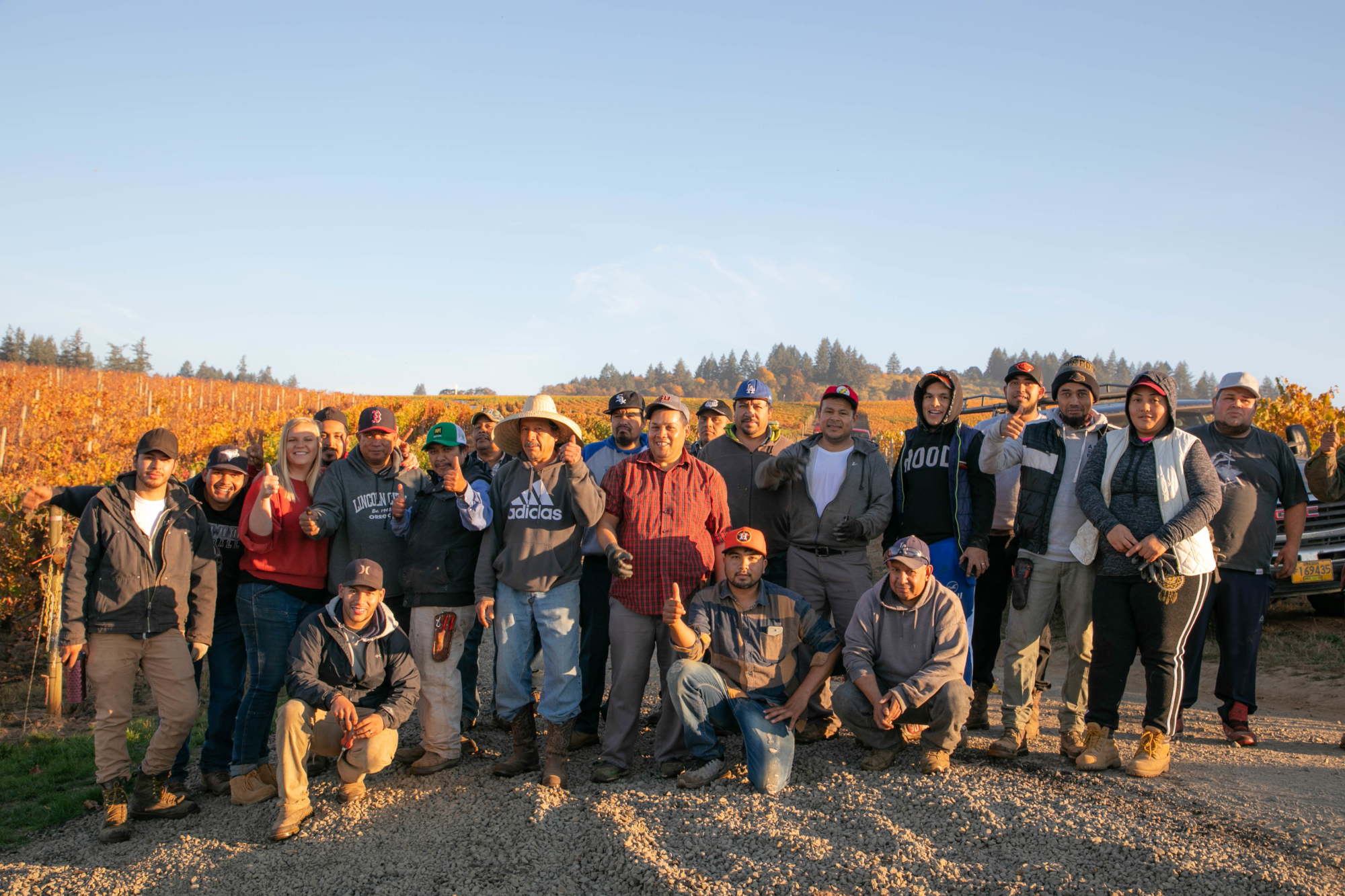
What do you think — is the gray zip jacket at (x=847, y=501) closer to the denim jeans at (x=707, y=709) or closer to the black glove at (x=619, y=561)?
the denim jeans at (x=707, y=709)

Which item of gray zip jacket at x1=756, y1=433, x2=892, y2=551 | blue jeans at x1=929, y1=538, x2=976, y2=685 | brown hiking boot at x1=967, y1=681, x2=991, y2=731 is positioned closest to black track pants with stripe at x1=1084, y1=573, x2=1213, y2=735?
blue jeans at x1=929, y1=538, x2=976, y2=685

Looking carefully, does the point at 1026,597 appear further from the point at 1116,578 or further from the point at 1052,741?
the point at 1052,741

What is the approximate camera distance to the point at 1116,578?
4.62 meters

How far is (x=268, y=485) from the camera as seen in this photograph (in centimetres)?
495

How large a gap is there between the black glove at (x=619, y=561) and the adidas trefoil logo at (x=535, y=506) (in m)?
0.48

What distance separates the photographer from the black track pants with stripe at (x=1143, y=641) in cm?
448

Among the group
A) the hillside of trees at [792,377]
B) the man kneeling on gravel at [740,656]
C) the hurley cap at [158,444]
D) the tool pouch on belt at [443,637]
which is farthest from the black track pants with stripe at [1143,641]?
the hillside of trees at [792,377]

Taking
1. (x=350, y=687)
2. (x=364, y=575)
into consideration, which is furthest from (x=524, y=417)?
(x=350, y=687)

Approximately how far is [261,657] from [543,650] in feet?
5.79

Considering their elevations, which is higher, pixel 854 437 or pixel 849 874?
pixel 854 437

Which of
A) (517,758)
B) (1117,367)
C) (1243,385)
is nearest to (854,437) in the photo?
(1243,385)

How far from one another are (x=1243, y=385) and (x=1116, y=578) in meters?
1.89

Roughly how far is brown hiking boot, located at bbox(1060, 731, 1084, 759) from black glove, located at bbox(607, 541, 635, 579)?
272 cm

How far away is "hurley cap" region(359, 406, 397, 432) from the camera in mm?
5270
